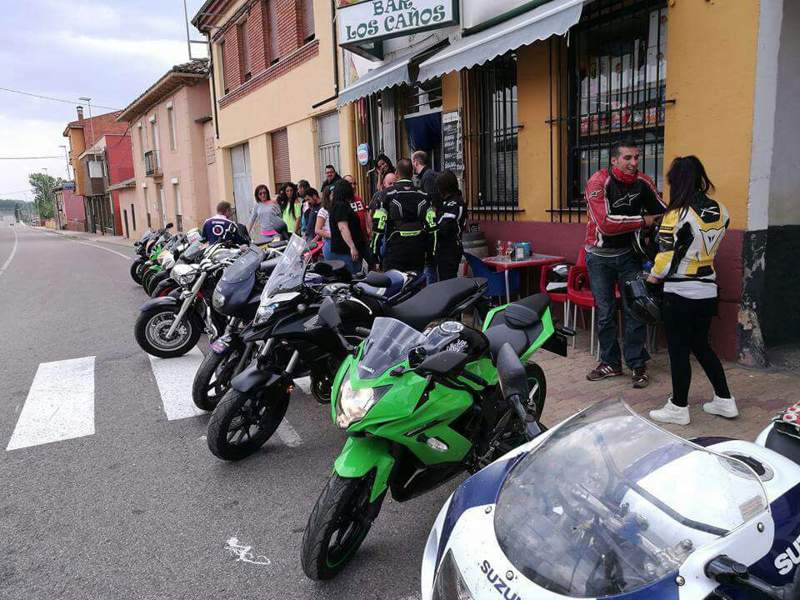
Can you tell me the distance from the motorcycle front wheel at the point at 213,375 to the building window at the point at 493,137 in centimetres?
421

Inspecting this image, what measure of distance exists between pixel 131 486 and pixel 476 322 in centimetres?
408

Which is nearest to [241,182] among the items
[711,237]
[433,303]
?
[433,303]

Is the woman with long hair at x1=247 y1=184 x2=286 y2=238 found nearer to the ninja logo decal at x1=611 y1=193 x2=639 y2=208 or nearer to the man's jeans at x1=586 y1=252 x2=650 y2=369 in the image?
the man's jeans at x1=586 y1=252 x2=650 y2=369

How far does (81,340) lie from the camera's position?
768 cm

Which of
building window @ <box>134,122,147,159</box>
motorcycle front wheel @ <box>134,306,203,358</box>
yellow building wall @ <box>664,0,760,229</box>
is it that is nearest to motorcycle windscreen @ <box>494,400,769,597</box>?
yellow building wall @ <box>664,0,760,229</box>

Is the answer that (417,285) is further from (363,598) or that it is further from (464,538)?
(464,538)

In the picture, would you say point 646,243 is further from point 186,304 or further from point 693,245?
point 186,304

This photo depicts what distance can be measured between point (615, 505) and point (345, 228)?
6.37m

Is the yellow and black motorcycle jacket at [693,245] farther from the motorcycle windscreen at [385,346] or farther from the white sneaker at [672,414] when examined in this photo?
the motorcycle windscreen at [385,346]

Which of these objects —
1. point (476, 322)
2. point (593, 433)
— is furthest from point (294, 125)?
point (593, 433)

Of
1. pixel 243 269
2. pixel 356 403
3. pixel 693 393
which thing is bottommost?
pixel 693 393

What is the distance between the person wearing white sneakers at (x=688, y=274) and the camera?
3.88 metres

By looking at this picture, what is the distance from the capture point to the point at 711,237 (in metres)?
3.87

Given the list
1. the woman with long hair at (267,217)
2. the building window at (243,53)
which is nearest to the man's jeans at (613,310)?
the woman with long hair at (267,217)
